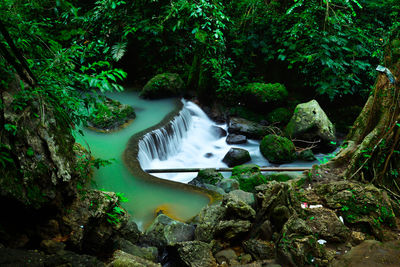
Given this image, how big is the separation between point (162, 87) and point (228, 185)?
5.76 metres

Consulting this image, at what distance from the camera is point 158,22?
10.5m

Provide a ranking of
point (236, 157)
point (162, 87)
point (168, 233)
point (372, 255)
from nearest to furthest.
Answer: point (372, 255)
point (168, 233)
point (236, 157)
point (162, 87)

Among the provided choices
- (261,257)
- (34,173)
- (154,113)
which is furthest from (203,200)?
(154,113)

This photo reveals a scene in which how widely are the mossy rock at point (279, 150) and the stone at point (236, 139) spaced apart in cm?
108

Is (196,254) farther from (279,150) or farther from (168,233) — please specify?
(279,150)

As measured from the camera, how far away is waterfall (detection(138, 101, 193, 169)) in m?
7.48

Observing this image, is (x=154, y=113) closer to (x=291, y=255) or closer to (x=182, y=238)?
(x=182, y=238)

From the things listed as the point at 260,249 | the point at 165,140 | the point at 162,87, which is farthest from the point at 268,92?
the point at 260,249

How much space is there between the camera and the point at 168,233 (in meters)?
4.25

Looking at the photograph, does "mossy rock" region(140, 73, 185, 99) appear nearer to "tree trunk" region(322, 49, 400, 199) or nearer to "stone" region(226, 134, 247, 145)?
"stone" region(226, 134, 247, 145)

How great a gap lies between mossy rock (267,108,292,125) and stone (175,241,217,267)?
6.76 meters

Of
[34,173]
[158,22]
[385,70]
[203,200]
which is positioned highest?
[158,22]

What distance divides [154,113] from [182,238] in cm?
598

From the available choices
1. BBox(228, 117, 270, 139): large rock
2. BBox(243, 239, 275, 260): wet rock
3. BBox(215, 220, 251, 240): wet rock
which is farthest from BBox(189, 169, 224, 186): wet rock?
BBox(228, 117, 270, 139): large rock
